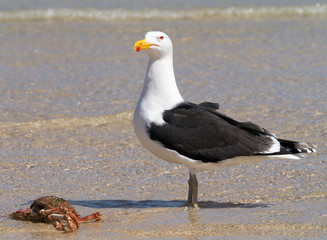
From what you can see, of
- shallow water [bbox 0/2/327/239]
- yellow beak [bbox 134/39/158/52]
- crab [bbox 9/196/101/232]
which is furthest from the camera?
yellow beak [bbox 134/39/158/52]

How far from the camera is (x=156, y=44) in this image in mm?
4973

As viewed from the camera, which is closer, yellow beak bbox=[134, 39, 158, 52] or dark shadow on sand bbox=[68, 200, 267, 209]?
dark shadow on sand bbox=[68, 200, 267, 209]

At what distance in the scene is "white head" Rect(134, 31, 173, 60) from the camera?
16.2ft

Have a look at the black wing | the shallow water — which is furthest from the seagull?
the shallow water

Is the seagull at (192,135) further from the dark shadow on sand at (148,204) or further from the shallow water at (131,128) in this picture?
the shallow water at (131,128)

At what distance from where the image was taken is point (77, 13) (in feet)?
53.1

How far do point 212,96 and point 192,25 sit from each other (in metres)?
6.18

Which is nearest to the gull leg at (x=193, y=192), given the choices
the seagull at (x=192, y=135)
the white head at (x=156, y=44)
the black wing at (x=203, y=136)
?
the seagull at (x=192, y=135)

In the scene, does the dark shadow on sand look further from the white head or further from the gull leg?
the white head

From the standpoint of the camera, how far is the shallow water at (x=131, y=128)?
4480mm

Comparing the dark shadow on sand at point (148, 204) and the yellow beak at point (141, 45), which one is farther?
the yellow beak at point (141, 45)

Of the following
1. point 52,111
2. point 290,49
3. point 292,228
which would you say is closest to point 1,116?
point 52,111

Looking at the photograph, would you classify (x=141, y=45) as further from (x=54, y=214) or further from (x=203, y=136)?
(x=54, y=214)

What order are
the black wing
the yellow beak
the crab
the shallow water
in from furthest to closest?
1. the yellow beak
2. the black wing
3. the shallow water
4. the crab
